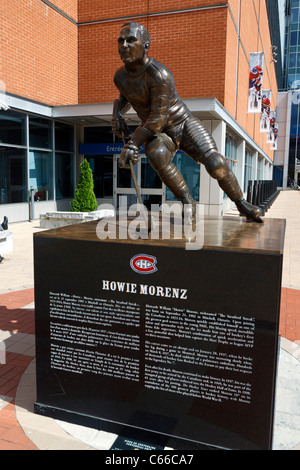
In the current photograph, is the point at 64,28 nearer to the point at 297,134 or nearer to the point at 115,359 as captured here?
the point at 115,359

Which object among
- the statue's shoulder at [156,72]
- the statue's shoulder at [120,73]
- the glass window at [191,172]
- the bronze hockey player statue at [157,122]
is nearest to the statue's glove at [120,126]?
the bronze hockey player statue at [157,122]

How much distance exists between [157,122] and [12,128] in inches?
434

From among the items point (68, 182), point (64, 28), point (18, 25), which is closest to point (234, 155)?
point (68, 182)

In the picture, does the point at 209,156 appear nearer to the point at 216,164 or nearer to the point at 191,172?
the point at 216,164

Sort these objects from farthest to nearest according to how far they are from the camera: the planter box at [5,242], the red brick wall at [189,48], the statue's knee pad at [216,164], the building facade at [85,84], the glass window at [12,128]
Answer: the red brick wall at [189,48], the building facade at [85,84], the glass window at [12,128], the planter box at [5,242], the statue's knee pad at [216,164]

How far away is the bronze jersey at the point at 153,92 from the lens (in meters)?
3.42

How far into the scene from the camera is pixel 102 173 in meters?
17.5

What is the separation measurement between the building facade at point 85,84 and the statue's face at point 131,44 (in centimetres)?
918

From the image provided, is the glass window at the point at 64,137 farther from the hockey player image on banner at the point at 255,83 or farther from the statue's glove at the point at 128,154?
the statue's glove at the point at 128,154

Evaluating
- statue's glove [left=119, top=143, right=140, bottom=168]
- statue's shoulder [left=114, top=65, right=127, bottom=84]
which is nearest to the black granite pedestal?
statue's glove [left=119, top=143, right=140, bottom=168]

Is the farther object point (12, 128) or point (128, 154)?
point (12, 128)

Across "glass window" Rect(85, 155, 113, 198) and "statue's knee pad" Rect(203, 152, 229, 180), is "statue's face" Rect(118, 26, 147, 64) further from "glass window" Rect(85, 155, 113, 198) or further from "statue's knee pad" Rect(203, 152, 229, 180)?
"glass window" Rect(85, 155, 113, 198)

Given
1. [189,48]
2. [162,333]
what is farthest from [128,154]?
[189,48]

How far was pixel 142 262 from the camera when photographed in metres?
2.74
